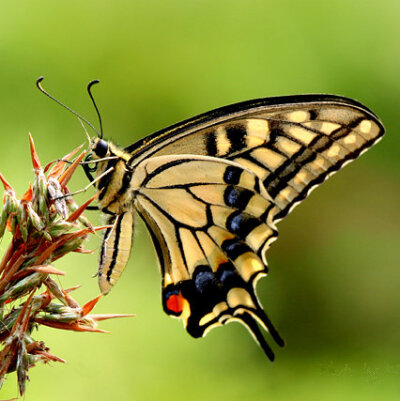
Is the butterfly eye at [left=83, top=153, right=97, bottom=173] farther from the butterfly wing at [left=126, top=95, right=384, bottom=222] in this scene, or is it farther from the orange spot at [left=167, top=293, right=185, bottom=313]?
the orange spot at [left=167, top=293, right=185, bottom=313]

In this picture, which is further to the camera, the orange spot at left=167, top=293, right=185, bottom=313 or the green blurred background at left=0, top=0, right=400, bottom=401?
the green blurred background at left=0, top=0, right=400, bottom=401

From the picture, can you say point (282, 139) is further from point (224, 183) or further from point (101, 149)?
point (101, 149)

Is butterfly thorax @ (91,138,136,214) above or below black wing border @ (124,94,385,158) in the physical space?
below

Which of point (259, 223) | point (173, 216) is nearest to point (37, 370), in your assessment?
point (173, 216)

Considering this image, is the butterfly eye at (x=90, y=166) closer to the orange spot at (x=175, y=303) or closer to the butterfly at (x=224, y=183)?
the butterfly at (x=224, y=183)

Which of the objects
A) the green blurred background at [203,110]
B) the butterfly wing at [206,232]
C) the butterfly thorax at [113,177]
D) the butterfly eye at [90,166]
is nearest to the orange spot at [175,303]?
the butterfly wing at [206,232]

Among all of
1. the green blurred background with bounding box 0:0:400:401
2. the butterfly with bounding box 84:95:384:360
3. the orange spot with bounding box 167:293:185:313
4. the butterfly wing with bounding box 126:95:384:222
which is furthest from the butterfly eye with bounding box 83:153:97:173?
the green blurred background with bounding box 0:0:400:401
